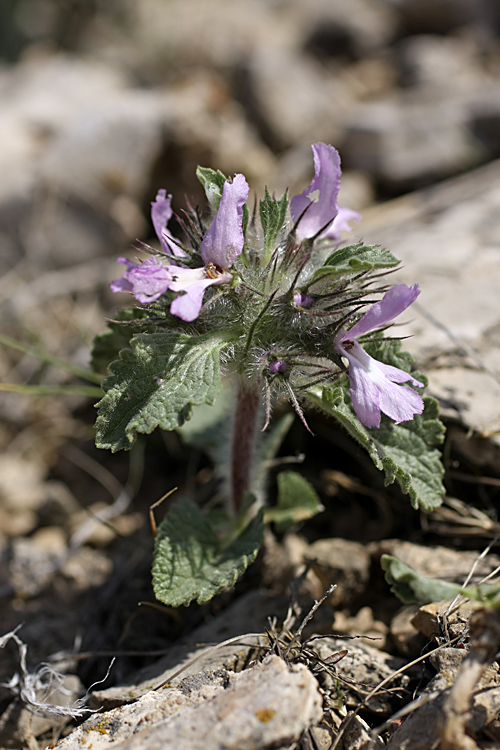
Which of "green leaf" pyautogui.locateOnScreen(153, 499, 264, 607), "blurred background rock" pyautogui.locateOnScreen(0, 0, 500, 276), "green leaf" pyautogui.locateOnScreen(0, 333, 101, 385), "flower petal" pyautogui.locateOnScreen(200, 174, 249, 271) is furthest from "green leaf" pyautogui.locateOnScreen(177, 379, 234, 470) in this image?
"blurred background rock" pyautogui.locateOnScreen(0, 0, 500, 276)

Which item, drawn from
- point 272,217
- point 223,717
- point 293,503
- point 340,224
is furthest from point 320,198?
point 223,717

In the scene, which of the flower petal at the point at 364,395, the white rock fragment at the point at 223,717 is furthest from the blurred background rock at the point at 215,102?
the white rock fragment at the point at 223,717

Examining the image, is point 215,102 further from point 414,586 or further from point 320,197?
point 414,586

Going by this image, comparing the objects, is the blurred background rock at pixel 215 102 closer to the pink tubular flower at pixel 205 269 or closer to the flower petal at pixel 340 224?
the flower petal at pixel 340 224

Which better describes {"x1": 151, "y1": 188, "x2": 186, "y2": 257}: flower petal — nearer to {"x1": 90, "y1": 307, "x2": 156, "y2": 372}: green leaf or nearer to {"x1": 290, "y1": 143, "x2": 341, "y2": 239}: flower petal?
{"x1": 90, "y1": 307, "x2": 156, "y2": 372}: green leaf

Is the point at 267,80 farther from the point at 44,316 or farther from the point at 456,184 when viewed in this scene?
the point at 44,316

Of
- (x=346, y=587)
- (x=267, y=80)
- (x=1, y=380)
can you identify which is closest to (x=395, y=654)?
(x=346, y=587)

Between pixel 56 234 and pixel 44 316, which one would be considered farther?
pixel 56 234
